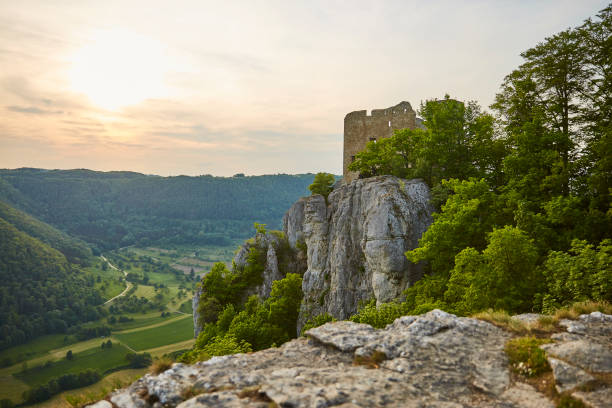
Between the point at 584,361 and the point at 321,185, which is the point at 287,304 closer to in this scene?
the point at 321,185

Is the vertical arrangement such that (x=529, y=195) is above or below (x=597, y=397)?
above

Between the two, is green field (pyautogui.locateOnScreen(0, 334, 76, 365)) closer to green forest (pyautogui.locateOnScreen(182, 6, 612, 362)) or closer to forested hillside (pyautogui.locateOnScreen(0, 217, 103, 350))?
forested hillside (pyautogui.locateOnScreen(0, 217, 103, 350))

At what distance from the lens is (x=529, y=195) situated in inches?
740

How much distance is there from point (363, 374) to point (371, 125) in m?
33.8

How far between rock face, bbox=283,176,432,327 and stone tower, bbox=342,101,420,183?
28.9 ft

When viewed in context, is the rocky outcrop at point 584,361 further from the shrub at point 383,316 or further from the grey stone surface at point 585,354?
the shrub at point 383,316

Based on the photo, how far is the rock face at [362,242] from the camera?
74.7 feet

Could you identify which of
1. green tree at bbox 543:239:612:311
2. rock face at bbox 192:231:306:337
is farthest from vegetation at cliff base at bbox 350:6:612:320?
rock face at bbox 192:231:306:337

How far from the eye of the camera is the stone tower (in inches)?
1443

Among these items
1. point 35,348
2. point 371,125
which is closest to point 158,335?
point 35,348

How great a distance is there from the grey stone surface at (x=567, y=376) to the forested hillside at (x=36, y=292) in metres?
167

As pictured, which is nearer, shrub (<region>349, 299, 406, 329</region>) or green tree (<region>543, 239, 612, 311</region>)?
green tree (<region>543, 239, 612, 311</region>)

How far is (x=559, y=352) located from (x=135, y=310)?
17271 cm

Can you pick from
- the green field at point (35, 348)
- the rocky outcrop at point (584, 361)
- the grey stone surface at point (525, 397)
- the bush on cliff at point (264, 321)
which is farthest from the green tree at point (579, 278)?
the green field at point (35, 348)
